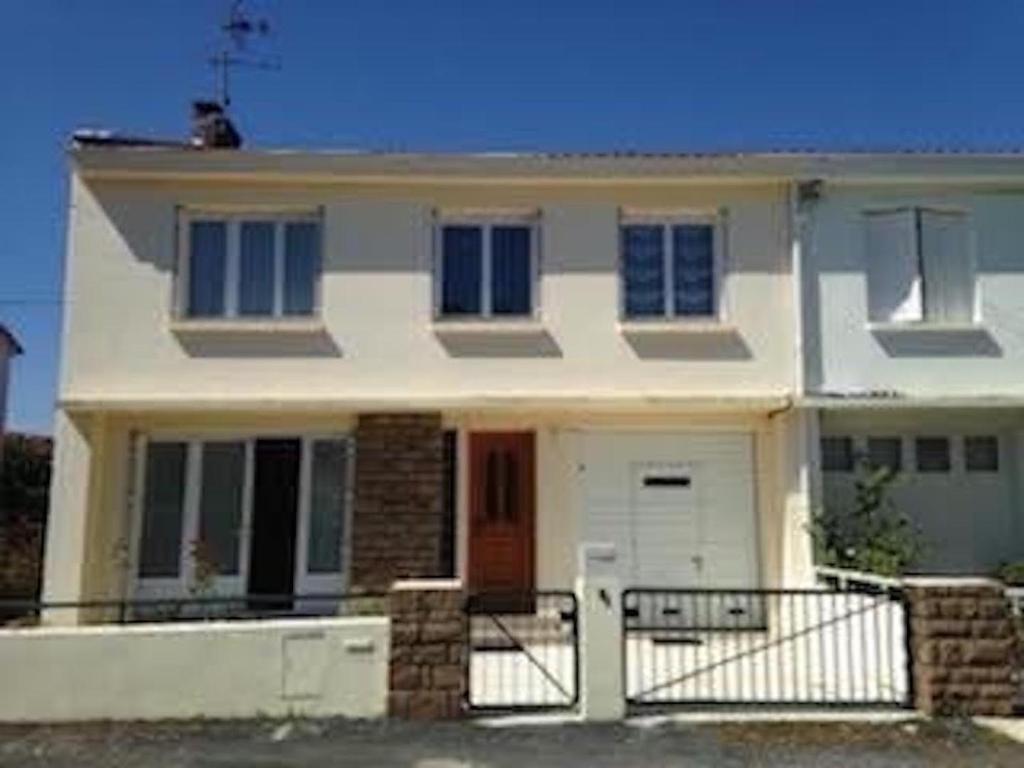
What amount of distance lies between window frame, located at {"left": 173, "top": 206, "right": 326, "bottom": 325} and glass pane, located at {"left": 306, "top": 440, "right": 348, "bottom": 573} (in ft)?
6.68

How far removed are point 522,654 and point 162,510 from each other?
688 centimetres

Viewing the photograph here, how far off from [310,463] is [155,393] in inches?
96.2

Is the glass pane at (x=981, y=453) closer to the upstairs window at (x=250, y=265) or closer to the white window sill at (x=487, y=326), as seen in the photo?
the white window sill at (x=487, y=326)

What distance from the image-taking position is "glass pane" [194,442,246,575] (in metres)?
18.0

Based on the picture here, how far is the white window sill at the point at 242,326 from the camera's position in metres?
17.8

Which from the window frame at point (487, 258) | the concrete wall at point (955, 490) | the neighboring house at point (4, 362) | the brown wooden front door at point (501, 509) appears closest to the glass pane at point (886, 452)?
the concrete wall at point (955, 490)

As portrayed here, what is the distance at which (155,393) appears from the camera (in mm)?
17688

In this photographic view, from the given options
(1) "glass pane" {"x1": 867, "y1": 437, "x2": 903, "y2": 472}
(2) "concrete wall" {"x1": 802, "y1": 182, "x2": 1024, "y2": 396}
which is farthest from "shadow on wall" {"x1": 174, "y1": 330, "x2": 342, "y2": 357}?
(1) "glass pane" {"x1": 867, "y1": 437, "x2": 903, "y2": 472}

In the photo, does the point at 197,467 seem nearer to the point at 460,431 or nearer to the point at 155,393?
the point at 155,393

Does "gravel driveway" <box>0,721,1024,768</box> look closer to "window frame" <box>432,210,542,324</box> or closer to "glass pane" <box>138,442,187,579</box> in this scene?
"glass pane" <box>138,442,187,579</box>

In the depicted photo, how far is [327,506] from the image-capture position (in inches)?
717

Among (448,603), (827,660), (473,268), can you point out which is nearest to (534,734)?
(448,603)

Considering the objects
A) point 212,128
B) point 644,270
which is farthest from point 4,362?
point 644,270

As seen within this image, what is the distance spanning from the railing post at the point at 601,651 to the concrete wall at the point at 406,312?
6.28 meters
